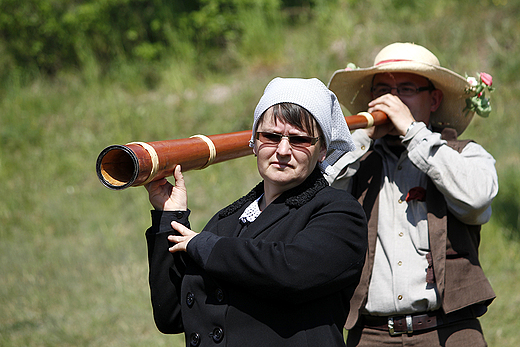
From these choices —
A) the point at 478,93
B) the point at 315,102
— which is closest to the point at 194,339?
the point at 315,102

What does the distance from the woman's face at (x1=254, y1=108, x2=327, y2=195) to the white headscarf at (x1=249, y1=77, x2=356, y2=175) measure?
0.04 metres

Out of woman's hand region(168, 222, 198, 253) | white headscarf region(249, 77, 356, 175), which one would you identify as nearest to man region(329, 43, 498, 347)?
white headscarf region(249, 77, 356, 175)

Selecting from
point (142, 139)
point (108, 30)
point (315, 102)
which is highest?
point (108, 30)

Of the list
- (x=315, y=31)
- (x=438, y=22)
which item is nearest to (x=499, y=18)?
(x=438, y=22)

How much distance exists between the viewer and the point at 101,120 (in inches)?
344

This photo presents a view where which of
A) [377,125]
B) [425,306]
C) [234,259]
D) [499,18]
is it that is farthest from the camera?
[499,18]

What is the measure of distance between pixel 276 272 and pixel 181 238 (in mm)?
395

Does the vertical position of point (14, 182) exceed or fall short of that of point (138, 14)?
it falls short

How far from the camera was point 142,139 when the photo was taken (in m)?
8.13

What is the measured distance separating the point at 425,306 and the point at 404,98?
1055mm

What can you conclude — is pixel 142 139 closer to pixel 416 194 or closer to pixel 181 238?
pixel 416 194

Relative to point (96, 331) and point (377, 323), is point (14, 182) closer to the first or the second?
point (96, 331)

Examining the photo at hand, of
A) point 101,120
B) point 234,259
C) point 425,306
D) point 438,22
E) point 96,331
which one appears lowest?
point 96,331

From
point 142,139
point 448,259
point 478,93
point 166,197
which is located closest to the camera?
point 166,197
